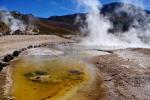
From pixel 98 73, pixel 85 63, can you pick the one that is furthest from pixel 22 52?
pixel 98 73

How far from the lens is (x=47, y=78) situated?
2672 centimetres

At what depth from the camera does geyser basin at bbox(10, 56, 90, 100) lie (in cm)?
2288

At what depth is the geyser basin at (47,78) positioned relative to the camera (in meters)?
22.9

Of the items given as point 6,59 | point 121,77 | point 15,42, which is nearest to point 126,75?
point 121,77

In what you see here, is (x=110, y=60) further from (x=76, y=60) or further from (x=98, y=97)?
(x=98, y=97)

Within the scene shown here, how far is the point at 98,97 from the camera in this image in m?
22.2

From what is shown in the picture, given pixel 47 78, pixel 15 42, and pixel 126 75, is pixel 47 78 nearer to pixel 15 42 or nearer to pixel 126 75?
pixel 126 75

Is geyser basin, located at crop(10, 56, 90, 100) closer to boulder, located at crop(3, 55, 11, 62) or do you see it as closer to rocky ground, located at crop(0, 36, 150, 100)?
boulder, located at crop(3, 55, 11, 62)

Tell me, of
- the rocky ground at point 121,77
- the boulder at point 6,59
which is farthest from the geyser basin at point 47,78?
the rocky ground at point 121,77

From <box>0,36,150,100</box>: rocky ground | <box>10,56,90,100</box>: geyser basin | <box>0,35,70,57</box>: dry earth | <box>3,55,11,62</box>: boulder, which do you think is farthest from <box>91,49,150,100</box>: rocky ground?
<box>0,35,70,57</box>: dry earth

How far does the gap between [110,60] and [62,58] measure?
19.0 ft

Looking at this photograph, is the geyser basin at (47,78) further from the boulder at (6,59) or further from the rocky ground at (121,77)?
the rocky ground at (121,77)

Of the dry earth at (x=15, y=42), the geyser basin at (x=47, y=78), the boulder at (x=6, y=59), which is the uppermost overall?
the dry earth at (x=15, y=42)

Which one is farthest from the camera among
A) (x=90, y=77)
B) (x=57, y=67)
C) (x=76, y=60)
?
(x=76, y=60)
